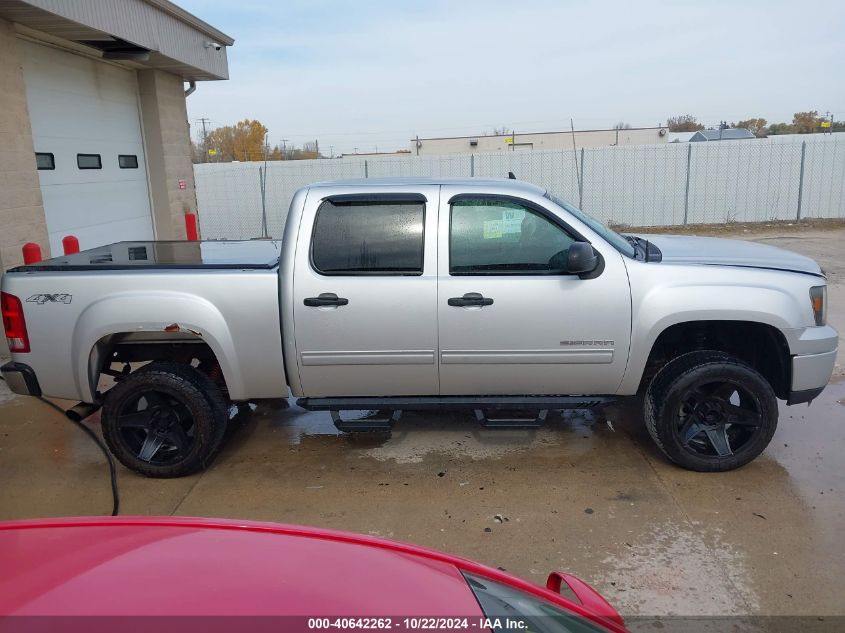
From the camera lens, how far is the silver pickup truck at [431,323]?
429 centimetres

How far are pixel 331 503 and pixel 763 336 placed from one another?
3057 millimetres

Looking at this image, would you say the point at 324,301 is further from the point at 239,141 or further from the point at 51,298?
the point at 239,141

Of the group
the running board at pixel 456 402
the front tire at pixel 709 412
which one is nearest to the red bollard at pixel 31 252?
the running board at pixel 456 402

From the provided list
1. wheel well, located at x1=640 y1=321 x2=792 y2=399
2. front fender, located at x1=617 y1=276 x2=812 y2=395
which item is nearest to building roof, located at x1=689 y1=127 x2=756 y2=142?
wheel well, located at x1=640 y1=321 x2=792 y2=399

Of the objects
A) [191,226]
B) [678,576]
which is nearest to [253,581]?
[678,576]

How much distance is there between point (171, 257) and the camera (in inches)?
196

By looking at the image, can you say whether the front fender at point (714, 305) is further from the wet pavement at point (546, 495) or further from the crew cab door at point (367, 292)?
the crew cab door at point (367, 292)

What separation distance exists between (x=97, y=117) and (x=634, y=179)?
1435 centimetres

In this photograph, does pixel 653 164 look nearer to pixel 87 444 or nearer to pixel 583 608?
pixel 87 444

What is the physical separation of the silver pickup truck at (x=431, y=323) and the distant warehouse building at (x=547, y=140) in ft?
109

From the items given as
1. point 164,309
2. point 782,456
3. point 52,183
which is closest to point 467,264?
point 164,309

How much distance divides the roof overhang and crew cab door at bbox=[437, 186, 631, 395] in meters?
5.69

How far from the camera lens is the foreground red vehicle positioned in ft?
4.75

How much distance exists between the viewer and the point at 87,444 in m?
5.24
